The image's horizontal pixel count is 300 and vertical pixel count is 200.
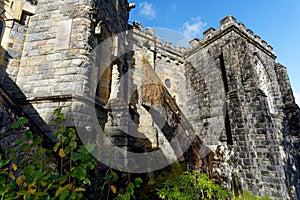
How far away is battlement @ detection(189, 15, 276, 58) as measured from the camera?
406 inches

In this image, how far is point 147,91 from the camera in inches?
233

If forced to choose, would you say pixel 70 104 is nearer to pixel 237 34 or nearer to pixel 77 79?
pixel 77 79

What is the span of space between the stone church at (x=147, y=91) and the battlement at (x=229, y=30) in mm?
76

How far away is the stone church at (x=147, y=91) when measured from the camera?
174 inches

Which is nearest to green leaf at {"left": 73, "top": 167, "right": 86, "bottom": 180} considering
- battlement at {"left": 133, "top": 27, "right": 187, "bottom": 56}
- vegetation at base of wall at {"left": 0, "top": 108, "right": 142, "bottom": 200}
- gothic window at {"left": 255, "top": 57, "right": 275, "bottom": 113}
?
vegetation at base of wall at {"left": 0, "top": 108, "right": 142, "bottom": 200}

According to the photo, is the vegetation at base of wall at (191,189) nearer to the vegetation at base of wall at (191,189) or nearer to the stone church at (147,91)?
the vegetation at base of wall at (191,189)

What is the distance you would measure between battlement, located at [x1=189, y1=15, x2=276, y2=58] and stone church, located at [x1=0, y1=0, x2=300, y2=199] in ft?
0.25

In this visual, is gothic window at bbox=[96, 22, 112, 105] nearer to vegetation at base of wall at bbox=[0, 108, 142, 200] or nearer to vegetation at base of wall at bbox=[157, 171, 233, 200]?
vegetation at base of wall at bbox=[157, 171, 233, 200]

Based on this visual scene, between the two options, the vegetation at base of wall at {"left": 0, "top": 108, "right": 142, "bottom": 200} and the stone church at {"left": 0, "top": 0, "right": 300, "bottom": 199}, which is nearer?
the vegetation at base of wall at {"left": 0, "top": 108, "right": 142, "bottom": 200}

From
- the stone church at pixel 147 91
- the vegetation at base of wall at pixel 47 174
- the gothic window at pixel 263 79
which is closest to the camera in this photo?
the vegetation at base of wall at pixel 47 174

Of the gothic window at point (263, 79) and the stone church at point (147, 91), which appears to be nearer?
the stone church at point (147, 91)

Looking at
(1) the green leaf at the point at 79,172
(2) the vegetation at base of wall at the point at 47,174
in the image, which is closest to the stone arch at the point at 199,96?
(2) the vegetation at base of wall at the point at 47,174

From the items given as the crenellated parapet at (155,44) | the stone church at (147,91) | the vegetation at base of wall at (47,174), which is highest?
the crenellated parapet at (155,44)

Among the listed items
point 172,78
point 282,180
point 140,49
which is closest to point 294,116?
point 282,180
